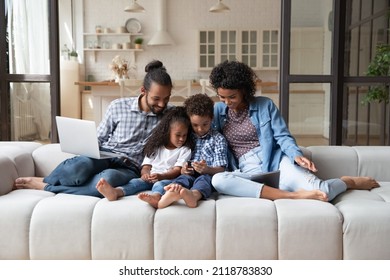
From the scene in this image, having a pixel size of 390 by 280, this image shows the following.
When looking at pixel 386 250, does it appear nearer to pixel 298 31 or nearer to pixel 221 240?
pixel 221 240

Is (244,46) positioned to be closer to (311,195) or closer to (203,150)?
(203,150)

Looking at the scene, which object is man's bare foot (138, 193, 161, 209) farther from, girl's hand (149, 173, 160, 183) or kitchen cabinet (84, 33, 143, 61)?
kitchen cabinet (84, 33, 143, 61)

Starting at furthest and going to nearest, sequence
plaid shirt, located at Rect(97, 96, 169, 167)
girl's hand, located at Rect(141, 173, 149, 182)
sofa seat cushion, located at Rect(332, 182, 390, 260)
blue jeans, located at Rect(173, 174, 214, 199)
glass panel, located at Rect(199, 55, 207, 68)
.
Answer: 1. glass panel, located at Rect(199, 55, 207, 68)
2. plaid shirt, located at Rect(97, 96, 169, 167)
3. girl's hand, located at Rect(141, 173, 149, 182)
4. blue jeans, located at Rect(173, 174, 214, 199)
5. sofa seat cushion, located at Rect(332, 182, 390, 260)

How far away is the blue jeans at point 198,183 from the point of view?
8.63 feet

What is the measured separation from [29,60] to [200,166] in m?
2.15

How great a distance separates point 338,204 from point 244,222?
0.52 m

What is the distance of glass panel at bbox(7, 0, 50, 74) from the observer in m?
4.25

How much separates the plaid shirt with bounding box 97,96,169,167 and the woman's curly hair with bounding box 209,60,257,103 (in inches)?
16.4

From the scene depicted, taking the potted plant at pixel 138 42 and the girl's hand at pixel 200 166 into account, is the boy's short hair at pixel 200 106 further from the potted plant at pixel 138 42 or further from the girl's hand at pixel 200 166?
the potted plant at pixel 138 42

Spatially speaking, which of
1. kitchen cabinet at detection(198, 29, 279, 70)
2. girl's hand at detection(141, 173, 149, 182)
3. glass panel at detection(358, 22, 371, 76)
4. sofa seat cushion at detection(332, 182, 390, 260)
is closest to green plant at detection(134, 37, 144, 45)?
kitchen cabinet at detection(198, 29, 279, 70)

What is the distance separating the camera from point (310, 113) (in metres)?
4.31

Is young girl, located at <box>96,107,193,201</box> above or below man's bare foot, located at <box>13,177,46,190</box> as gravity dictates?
above

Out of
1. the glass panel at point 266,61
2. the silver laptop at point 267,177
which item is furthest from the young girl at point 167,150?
the glass panel at point 266,61
